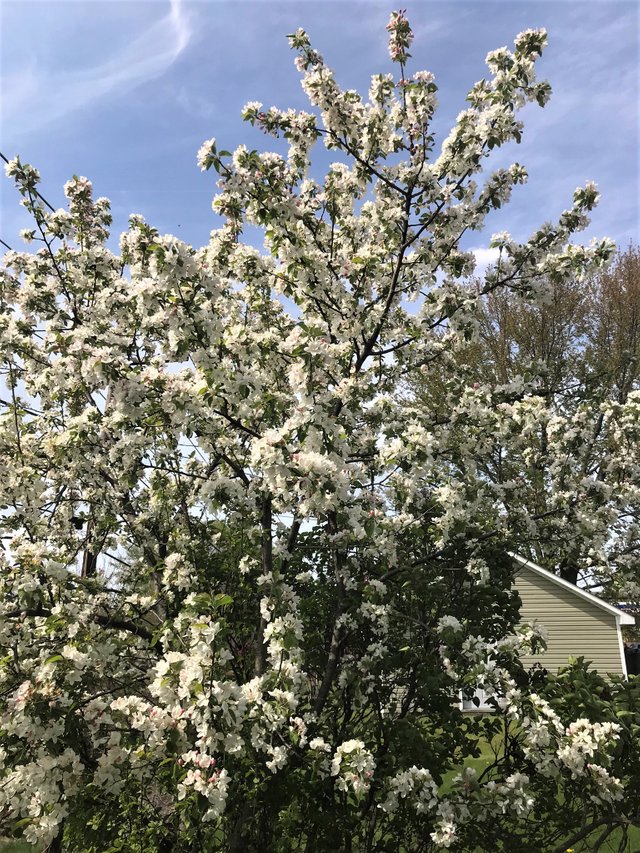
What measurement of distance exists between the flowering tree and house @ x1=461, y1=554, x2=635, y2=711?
11.4 metres

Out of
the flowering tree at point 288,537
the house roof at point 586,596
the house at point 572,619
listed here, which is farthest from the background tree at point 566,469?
the house at point 572,619

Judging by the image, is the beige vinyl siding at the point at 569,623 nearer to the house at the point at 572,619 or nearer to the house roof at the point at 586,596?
the house at the point at 572,619

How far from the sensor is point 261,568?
485 centimetres

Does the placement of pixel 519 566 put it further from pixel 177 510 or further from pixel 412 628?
pixel 177 510

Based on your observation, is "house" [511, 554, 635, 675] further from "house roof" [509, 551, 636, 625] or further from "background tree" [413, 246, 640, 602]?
"background tree" [413, 246, 640, 602]

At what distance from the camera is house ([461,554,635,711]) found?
587 inches

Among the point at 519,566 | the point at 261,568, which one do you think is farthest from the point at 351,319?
the point at 519,566

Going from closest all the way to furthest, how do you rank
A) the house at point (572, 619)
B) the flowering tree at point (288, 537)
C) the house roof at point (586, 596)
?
the flowering tree at point (288, 537) → the house roof at point (586, 596) → the house at point (572, 619)

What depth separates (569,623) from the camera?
15.2 m

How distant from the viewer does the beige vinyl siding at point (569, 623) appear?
1494 centimetres

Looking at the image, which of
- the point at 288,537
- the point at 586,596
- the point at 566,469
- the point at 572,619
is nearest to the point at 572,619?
the point at 572,619

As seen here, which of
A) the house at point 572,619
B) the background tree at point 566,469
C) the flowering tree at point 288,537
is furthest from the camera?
the house at point 572,619

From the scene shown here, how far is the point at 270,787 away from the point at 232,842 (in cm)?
56

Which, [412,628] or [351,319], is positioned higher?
[351,319]
